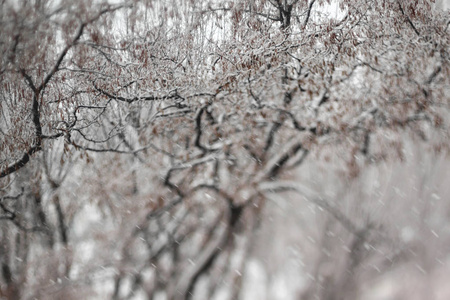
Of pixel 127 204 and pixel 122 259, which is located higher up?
pixel 127 204

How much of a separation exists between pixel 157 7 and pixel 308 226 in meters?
2.41

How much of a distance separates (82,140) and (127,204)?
0.91m

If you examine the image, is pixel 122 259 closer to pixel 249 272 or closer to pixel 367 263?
pixel 249 272

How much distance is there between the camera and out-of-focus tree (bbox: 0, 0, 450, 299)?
290cm

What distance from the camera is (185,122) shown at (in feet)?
11.3

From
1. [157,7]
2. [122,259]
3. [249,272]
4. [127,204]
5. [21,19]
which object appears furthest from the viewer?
[157,7]

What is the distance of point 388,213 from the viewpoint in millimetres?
2693

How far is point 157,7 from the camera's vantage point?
348 cm

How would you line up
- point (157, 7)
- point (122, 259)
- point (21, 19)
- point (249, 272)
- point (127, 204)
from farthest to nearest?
1. point (157, 7)
2. point (127, 204)
3. point (122, 259)
4. point (249, 272)
5. point (21, 19)

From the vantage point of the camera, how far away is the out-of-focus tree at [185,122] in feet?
9.50

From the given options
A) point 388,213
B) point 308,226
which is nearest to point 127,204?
point 308,226

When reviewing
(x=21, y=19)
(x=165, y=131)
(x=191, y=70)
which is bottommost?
(x=165, y=131)

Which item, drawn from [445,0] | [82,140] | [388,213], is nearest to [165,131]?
[82,140]

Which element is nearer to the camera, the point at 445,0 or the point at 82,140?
the point at 445,0
